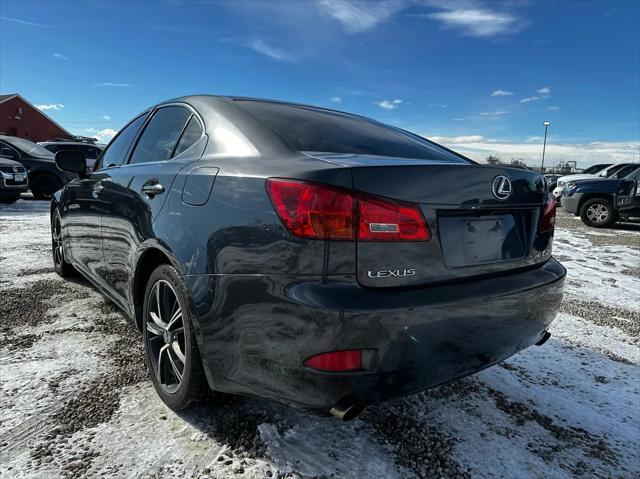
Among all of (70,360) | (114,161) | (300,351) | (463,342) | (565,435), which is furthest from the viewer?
(114,161)

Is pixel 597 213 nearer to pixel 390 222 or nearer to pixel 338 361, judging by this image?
pixel 390 222

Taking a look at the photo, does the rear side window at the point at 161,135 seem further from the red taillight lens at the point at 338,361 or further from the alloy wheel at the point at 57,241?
the alloy wheel at the point at 57,241

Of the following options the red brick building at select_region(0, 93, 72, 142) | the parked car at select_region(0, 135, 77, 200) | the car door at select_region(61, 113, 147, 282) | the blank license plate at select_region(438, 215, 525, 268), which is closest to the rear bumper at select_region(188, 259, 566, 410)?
the blank license plate at select_region(438, 215, 525, 268)

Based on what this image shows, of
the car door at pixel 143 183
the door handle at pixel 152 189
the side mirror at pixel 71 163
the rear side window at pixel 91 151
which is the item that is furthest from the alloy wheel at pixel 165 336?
the rear side window at pixel 91 151

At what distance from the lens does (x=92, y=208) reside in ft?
10.2

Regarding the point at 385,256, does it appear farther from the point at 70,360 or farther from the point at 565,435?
the point at 70,360

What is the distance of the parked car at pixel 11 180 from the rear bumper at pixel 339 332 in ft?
34.8

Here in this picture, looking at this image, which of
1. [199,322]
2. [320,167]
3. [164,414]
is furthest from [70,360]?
[320,167]

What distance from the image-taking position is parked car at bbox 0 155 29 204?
396 inches

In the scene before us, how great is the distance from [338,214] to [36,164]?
42.2 feet

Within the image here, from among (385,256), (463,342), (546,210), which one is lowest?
(463,342)

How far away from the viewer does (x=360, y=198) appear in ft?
4.98

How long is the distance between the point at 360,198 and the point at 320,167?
19 centimetres

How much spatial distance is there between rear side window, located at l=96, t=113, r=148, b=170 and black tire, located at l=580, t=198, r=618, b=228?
36.3ft
